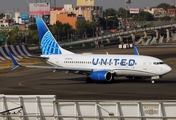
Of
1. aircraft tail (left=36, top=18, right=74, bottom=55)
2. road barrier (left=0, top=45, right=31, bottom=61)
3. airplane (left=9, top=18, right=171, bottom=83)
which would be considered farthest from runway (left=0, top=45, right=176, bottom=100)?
road barrier (left=0, top=45, right=31, bottom=61)

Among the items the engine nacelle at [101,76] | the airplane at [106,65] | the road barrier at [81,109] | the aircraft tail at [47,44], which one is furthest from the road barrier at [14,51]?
the road barrier at [81,109]

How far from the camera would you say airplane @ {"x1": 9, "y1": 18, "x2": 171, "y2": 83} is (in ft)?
189

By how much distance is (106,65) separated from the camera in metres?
60.6

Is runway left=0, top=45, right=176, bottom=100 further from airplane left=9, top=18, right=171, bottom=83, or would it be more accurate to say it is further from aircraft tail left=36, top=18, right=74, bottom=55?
aircraft tail left=36, top=18, right=74, bottom=55

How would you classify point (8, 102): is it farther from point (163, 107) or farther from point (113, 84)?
point (113, 84)

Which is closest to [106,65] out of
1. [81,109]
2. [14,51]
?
[14,51]

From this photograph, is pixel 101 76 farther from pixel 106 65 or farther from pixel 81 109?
pixel 81 109

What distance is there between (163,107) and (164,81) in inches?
1506

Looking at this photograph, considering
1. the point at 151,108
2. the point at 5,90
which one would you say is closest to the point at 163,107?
the point at 151,108

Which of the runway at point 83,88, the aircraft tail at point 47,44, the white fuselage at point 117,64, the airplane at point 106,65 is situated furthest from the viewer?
the aircraft tail at point 47,44

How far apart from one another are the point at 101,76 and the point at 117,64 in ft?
7.89

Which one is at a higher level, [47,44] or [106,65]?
[47,44]

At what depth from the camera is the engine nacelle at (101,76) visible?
59.0 meters

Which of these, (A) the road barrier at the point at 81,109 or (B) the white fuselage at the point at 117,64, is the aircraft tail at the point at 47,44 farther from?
(A) the road barrier at the point at 81,109
